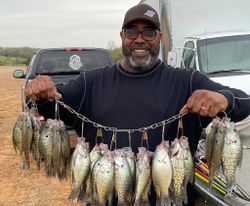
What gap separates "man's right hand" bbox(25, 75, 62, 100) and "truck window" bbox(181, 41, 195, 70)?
5.37m

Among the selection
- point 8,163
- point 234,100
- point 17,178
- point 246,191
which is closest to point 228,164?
point 234,100

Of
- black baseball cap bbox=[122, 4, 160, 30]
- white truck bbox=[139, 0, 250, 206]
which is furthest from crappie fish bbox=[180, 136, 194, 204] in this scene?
white truck bbox=[139, 0, 250, 206]

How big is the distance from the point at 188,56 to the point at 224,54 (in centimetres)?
76

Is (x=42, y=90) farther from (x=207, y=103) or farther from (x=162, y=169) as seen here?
(x=207, y=103)

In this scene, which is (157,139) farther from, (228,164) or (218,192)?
(218,192)

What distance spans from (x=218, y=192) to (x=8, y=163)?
5.93 m

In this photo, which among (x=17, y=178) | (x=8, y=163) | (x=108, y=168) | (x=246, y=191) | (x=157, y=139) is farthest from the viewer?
(x=8, y=163)

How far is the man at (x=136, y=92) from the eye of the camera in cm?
349

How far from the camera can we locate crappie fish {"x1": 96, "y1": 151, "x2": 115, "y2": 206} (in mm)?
3236

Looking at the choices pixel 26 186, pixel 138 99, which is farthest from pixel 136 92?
pixel 26 186

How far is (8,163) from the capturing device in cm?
951

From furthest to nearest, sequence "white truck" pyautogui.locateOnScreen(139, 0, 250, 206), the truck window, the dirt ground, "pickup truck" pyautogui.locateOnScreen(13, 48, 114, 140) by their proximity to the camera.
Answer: "pickup truck" pyautogui.locateOnScreen(13, 48, 114, 140)
the truck window
"white truck" pyautogui.locateOnScreen(139, 0, 250, 206)
the dirt ground

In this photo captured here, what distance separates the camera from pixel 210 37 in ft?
29.0

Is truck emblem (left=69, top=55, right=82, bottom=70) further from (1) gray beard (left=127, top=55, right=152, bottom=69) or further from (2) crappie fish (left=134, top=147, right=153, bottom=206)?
(2) crappie fish (left=134, top=147, right=153, bottom=206)
